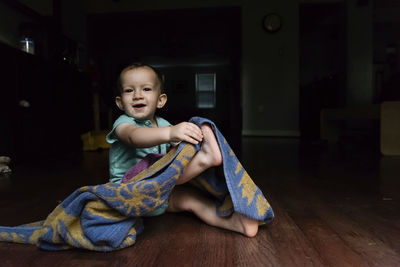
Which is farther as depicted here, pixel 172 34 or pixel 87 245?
pixel 172 34

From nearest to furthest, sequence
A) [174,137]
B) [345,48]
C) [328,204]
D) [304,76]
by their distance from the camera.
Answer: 1. [174,137]
2. [328,204]
3. [345,48]
4. [304,76]

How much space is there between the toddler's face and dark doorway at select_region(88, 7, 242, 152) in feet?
14.7

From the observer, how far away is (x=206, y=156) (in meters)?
0.74

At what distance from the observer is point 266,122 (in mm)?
4922

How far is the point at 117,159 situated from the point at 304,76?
7644mm

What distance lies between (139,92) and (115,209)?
320 mm

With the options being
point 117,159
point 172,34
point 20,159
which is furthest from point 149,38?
point 117,159

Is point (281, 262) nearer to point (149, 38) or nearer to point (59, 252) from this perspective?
point (59, 252)

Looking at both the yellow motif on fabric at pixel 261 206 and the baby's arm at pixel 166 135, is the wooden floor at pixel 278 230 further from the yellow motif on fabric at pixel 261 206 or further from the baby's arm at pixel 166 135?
the baby's arm at pixel 166 135

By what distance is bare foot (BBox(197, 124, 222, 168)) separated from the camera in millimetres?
733

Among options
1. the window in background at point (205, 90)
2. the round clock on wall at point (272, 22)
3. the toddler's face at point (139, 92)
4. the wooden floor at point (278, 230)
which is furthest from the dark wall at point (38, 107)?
the window in background at point (205, 90)

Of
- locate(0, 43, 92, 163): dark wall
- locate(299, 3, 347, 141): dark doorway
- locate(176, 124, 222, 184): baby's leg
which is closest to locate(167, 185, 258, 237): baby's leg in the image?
locate(176, 124, 222, 184): baby's leg

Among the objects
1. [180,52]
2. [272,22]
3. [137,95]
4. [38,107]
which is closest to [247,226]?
[137,95]

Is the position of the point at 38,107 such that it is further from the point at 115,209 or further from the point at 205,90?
the point at 205,90
